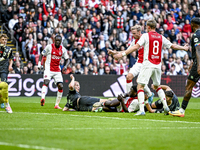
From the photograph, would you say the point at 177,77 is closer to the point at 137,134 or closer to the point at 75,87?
the point at 75,87

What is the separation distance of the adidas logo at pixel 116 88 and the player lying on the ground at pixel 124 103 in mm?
10487

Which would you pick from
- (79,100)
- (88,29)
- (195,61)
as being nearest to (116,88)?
(88,29)

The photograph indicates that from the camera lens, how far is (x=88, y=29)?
80.7 feet

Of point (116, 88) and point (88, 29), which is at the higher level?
point (88, 29)

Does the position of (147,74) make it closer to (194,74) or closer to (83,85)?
(194,74)

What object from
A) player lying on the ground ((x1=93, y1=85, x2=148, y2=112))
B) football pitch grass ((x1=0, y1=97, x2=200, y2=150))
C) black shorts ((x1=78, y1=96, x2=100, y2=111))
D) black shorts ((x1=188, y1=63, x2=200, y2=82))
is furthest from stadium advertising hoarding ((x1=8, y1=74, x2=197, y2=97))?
football pitch grass ((x1=0, y1=97, x2=200, y2=150))

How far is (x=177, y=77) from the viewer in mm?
24016

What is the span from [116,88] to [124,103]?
424 inches

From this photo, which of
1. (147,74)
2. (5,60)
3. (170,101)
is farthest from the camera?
(5,60)

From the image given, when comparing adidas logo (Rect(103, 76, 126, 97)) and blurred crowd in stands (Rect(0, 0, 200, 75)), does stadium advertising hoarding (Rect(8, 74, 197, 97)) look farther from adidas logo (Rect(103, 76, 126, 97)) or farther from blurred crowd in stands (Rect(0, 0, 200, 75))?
blurred crowd in stands (Rect(0, 0, 200, 75))

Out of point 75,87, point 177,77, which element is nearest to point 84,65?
point 177,77

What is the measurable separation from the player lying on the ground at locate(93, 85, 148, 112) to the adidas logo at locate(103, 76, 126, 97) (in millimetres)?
10487

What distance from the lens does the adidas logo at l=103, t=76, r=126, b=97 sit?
74.5ft

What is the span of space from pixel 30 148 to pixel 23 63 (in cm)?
1810
